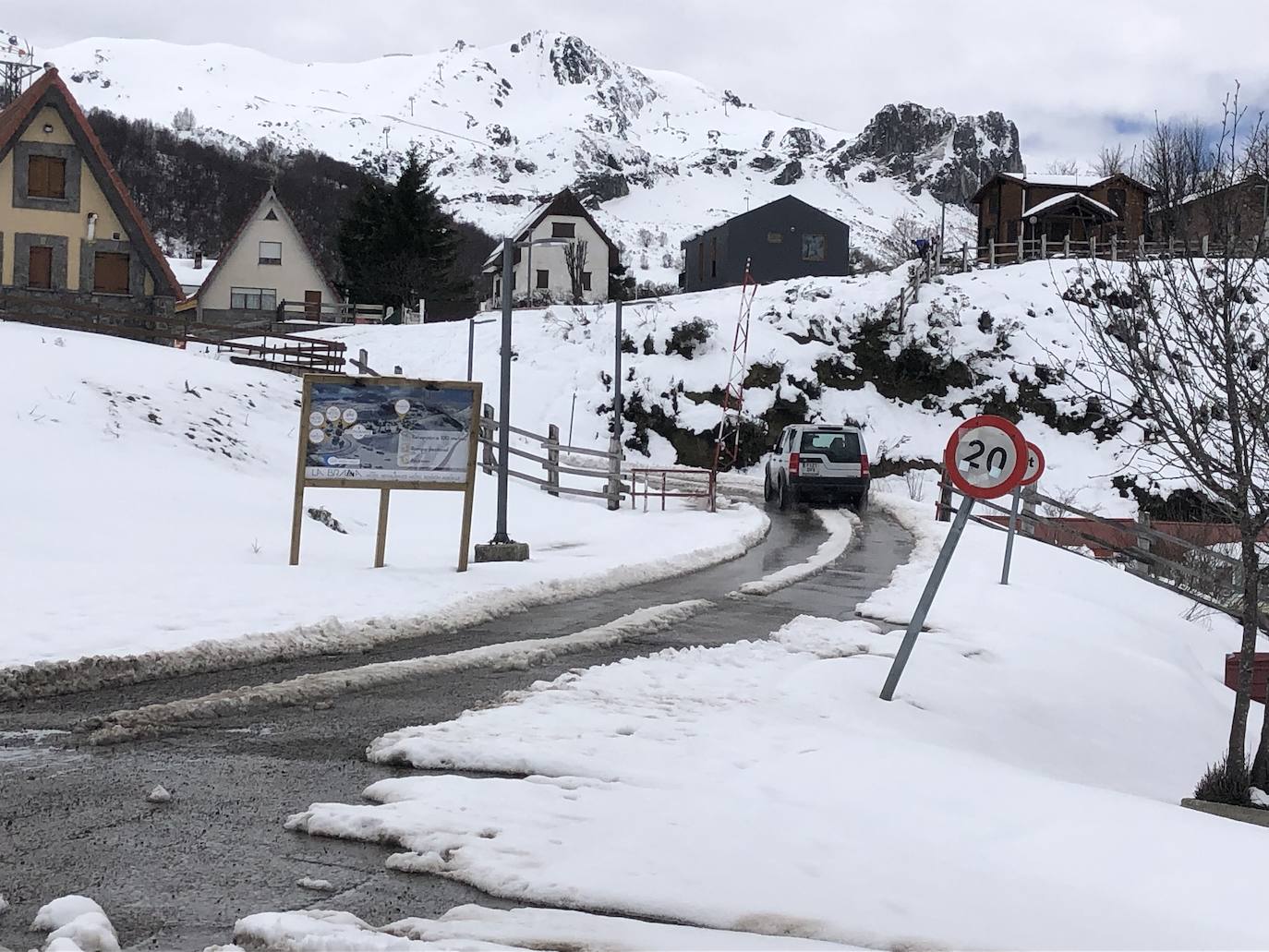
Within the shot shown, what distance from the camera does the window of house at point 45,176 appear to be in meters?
37.1

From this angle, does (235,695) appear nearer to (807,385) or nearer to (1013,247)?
(807,385)

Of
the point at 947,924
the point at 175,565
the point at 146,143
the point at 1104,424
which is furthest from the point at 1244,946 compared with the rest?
the point at 146,143

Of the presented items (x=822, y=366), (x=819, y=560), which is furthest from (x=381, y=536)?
(x=822, y=366)

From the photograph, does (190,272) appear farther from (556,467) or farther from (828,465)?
(828,465)

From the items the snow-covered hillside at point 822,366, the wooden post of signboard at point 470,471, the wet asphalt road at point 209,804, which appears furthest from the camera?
the snow-covered hillside at point 822,366

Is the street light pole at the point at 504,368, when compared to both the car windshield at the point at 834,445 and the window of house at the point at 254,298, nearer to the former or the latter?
the car windshield at the point at 834,445

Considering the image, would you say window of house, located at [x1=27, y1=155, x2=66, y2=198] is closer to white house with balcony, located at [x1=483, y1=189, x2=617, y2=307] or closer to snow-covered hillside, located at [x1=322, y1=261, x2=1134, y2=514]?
snow-covered hillside, located at [x1=322, y1=261, x2=1134, y2=514]

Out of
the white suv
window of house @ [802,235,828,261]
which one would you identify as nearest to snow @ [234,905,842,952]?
the white suv

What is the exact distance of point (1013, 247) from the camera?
63.4 m

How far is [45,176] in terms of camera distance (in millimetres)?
37281

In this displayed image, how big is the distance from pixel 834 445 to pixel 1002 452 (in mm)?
18703

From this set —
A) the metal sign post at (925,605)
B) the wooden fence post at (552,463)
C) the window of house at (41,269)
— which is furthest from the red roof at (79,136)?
the metal sign post at (925,605)

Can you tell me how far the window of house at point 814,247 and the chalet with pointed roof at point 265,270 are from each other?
26369 mm

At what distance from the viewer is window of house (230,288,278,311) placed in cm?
6134
